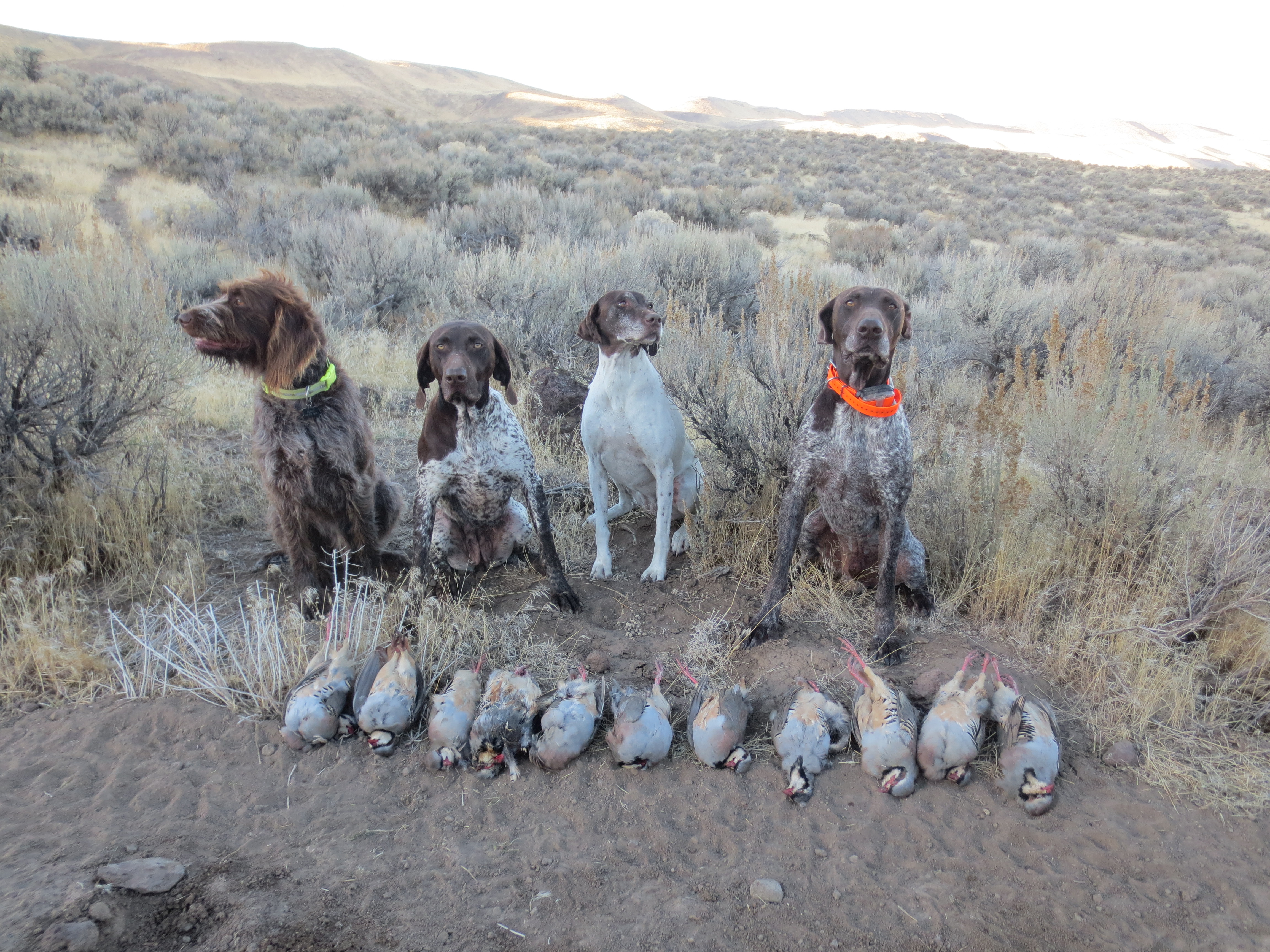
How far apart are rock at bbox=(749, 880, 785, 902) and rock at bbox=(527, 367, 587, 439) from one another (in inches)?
Result: 153

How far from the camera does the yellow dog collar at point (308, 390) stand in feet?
11.3

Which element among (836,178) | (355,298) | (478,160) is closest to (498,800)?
(355,298)

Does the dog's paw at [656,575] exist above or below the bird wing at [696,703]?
below

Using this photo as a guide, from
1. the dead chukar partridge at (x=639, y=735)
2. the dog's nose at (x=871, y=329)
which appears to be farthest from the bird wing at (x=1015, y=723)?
the dog's nose at (x=871, y=329)

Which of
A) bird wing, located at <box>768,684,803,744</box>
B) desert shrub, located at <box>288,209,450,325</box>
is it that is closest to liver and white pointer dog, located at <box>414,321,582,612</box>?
bird wing, located at <box>768,684,803,744</box>

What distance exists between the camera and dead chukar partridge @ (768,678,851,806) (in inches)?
105

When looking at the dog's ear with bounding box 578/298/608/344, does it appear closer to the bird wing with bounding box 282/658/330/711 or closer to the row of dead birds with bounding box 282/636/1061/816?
the row of dead birds with bounding box 282/636/1061/816

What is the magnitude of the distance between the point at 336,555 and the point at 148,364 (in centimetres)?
163

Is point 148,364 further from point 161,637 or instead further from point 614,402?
point 614,402

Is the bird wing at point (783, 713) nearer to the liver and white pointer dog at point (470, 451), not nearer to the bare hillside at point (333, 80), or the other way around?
the liver and white pointer dog at point (470, 451)

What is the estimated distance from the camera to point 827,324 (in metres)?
3.46

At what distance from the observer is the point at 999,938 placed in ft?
7.02

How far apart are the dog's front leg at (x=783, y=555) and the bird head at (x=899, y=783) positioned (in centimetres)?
92

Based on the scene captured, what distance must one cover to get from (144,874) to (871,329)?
10.2 ft
